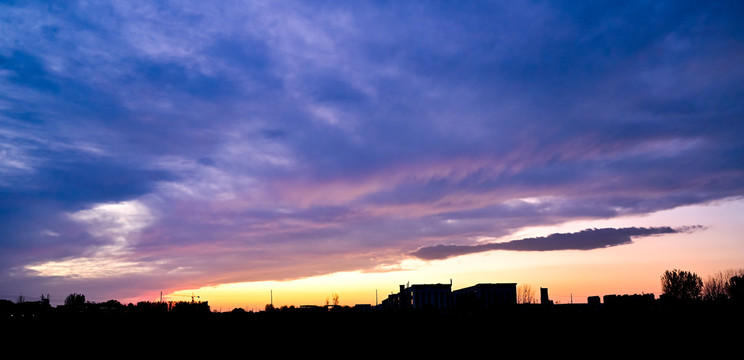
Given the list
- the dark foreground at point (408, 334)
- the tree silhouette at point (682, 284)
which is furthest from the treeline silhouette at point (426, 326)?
the tree silhouette at point (682, 284)

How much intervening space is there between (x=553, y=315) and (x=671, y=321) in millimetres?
3875

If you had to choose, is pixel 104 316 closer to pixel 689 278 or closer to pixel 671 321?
pixel 671 321

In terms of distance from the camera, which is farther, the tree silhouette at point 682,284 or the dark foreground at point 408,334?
the tree silhouette at point 682,284

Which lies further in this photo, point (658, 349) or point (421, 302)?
point (421, 302)

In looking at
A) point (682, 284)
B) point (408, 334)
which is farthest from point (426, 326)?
point (682, 284)

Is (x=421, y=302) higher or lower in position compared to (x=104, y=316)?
lower

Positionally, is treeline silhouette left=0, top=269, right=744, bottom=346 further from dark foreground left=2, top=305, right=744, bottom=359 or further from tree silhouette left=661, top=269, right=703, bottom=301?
tree silhouette left=661, top=269, right=703, bottom=301

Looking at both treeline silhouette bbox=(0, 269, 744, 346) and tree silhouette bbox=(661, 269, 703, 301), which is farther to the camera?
tree silhouette bbox=(661, 269, 703, 301)

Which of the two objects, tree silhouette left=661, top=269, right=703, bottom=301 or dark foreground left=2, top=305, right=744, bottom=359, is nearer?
dark foreground left=2, top=305, right=744, bottom=359

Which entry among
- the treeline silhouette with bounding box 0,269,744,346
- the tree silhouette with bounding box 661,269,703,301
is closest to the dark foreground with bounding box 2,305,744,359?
the treeline silhouette with bounding box 0,269,744,346

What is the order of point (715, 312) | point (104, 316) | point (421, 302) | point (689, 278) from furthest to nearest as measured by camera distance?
1. point (689, 278)
2. point (421, 302)
3. point (104, 316)
4. point (715, 312)

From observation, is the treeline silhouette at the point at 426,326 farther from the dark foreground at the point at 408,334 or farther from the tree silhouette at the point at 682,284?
the tree silhouette at the point at 682,284

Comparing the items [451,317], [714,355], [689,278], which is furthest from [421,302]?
[689,278]

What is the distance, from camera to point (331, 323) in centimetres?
1850
